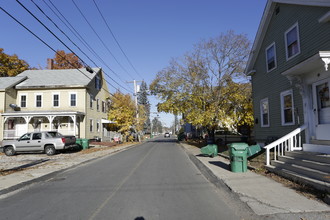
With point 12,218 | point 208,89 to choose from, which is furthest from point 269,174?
point 208,89

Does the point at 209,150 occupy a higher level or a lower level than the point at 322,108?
lower

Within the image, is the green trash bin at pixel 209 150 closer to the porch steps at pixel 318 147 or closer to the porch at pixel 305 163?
the porch at pixel 305 163

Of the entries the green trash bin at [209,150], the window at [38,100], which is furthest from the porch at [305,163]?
the window at [38,100]

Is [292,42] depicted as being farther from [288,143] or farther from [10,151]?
[10,151]

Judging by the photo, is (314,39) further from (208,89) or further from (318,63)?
(208,89)

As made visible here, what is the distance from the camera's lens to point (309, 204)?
219 inches

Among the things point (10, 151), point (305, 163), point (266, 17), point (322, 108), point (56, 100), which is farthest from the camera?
point (56, 100)

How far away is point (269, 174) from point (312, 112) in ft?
10.4

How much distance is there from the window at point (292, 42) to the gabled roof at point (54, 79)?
69.4 feet

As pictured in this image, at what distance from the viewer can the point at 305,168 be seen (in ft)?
25.5

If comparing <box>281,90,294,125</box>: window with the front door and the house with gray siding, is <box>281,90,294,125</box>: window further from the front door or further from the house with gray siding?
the front door

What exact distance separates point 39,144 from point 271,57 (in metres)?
16.7

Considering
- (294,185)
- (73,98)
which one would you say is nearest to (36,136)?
(73,98)

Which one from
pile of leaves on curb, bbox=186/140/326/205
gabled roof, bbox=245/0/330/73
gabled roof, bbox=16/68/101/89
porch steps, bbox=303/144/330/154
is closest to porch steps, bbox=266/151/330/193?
pile of leaves on curb, bbox=186/140/326/205
